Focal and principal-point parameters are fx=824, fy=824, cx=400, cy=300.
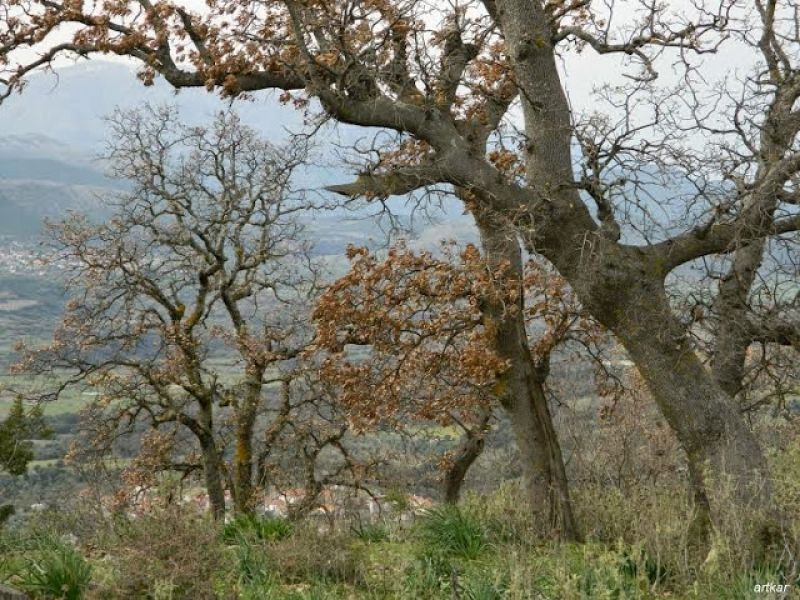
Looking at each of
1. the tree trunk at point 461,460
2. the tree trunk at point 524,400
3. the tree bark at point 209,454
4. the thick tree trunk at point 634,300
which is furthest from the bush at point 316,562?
the tree bark at point 209,454

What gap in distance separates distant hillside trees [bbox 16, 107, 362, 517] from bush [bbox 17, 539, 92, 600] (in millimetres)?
11154

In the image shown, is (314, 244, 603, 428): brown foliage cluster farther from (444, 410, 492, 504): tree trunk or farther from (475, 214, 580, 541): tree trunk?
(444, 410, 492, 504): tree trunk

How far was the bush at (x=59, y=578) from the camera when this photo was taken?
561 centimetres

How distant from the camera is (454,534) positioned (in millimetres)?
8102

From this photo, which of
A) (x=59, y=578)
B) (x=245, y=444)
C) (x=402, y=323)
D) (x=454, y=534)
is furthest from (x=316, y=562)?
(x=245, y=444)

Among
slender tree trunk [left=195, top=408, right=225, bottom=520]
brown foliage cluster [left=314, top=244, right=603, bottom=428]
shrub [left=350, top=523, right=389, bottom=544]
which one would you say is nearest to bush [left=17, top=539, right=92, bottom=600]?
shrub [left=350, top=523, right=389, bottom=544]

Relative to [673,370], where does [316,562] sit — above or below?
below

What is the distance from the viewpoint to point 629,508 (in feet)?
27.6

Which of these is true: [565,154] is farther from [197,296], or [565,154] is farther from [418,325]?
[197,296]

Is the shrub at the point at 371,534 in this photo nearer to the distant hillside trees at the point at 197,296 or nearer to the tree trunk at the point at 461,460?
the tree trunk at the point at 461,460

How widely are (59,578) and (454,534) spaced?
3.79 meters

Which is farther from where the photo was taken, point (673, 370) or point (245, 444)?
point (245, 444)

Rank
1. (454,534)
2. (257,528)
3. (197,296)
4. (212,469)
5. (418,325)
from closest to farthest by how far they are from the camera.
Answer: (454,534) < (257,528) < (418,325) < (212,469) < (197,296)

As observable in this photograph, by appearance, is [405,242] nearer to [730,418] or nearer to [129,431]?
[730,418]
